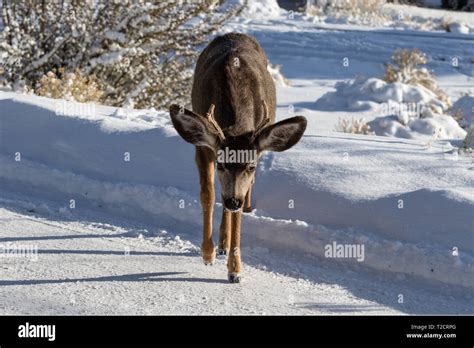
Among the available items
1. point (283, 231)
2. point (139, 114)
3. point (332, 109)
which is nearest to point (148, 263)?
point (283, 231)

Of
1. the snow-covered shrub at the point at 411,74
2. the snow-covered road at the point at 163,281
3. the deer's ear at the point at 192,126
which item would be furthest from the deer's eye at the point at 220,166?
the snow-covered shrub at the point at 411,74

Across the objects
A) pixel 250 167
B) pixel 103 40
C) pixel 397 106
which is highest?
pixel 103 40

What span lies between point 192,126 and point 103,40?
735 centimetres

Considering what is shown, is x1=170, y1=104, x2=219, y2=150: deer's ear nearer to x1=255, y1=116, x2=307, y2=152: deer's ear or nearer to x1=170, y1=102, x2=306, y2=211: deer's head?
x1=170, y1=102, x2=306, y2=211: deer's head

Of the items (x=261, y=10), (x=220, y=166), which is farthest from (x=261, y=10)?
(x=220, y=166)

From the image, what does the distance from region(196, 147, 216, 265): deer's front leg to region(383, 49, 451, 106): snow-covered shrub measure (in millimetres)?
9108

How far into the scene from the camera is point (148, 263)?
6.62 metres

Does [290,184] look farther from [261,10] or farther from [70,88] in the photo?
[261,10]

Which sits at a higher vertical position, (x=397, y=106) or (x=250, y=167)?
(x=250, y=167)

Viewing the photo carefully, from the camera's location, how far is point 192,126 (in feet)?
19.4

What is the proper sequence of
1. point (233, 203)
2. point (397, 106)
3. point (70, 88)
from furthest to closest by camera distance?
1. point (397, 106)
2. point (70, 88)
3. point (233, 203)

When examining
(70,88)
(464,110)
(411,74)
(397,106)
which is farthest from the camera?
(411,74)

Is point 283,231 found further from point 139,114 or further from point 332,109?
point 332,109
